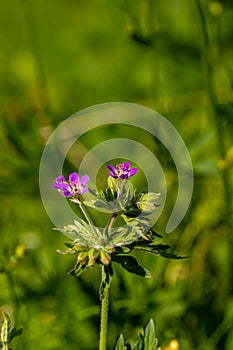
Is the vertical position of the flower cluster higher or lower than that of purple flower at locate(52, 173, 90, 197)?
lower

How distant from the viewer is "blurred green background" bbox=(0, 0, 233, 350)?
1.35 meters

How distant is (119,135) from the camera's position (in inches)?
81.4

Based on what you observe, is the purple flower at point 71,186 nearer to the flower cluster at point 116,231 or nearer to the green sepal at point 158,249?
the flower cluster at point 116,231

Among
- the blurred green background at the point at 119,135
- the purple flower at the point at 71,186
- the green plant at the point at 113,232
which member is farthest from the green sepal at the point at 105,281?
the blurred green background at the point at 119,135

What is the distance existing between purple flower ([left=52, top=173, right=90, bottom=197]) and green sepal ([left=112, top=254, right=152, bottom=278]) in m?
0.10

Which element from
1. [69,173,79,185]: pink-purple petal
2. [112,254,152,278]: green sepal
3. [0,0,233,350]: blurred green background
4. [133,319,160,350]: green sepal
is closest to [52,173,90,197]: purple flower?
[69,173,79,185]: pink-purple petal

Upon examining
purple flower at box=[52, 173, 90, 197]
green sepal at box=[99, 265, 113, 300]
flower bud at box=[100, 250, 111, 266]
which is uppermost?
purple flower at box=[52, 173, 90, 197]

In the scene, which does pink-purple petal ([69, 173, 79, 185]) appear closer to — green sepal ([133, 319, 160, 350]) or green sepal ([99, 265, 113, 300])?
green sepal ([99, 265, 113, 300])

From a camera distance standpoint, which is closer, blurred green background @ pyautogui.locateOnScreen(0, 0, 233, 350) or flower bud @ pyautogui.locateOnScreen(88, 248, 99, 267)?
flower bud @ pyautogui.locateOnScreen(88, 248, 99, 267)

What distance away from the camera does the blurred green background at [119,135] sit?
1.35m

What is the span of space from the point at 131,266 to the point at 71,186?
0.46ft

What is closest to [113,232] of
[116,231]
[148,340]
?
[116,231]

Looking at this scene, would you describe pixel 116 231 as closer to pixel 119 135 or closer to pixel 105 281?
pixel 105 281

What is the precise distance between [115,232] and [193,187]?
796 mm
